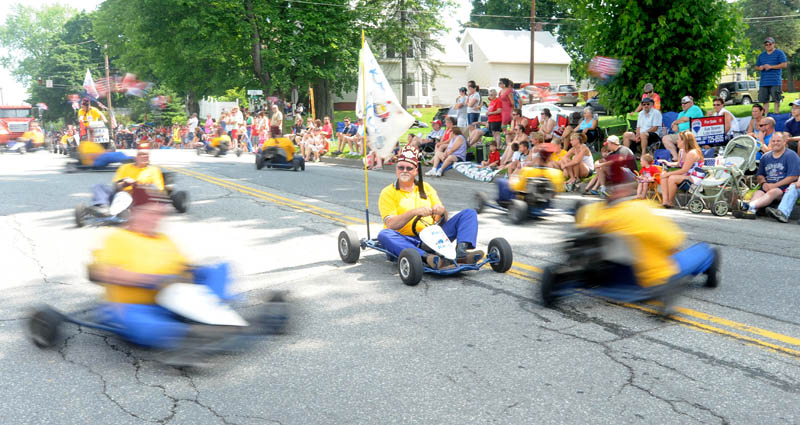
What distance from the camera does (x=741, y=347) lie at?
451 cm

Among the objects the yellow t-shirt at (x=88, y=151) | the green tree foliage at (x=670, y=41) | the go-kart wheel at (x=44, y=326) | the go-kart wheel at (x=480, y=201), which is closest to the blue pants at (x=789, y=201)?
the go-kart wheel at (x=480, y=201)

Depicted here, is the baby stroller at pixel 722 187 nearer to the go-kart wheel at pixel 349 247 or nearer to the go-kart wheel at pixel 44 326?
the go-kart wheel at pixel 349 247

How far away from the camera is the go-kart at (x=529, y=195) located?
973 centimetres

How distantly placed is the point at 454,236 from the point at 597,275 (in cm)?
179

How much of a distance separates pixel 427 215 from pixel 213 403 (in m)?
3.17

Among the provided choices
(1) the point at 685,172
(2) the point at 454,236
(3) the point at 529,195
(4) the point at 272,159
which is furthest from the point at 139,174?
(1) the point at 685,172

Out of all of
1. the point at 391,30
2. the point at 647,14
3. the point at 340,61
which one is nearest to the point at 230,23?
the point at 340,61

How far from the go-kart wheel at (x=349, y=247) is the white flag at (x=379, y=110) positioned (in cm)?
110

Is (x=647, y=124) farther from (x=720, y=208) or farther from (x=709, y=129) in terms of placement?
(x=720, y=208)

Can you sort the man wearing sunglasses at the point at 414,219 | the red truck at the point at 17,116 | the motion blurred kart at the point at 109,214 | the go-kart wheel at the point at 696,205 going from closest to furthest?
the man wearing sunglasses at the point at 414,219
the motion blurred kart at the point at 109,214
the go-kart wheel at the point at 696,205
the red truck at the point at 17,116

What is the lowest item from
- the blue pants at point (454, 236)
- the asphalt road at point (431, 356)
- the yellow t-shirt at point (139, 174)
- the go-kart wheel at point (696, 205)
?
the asphalt road at point (431, 356)

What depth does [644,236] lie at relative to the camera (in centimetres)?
508

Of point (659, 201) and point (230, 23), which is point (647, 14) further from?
point (230, 23)

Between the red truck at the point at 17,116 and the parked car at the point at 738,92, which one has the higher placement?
the parked car at the point at 738,92
